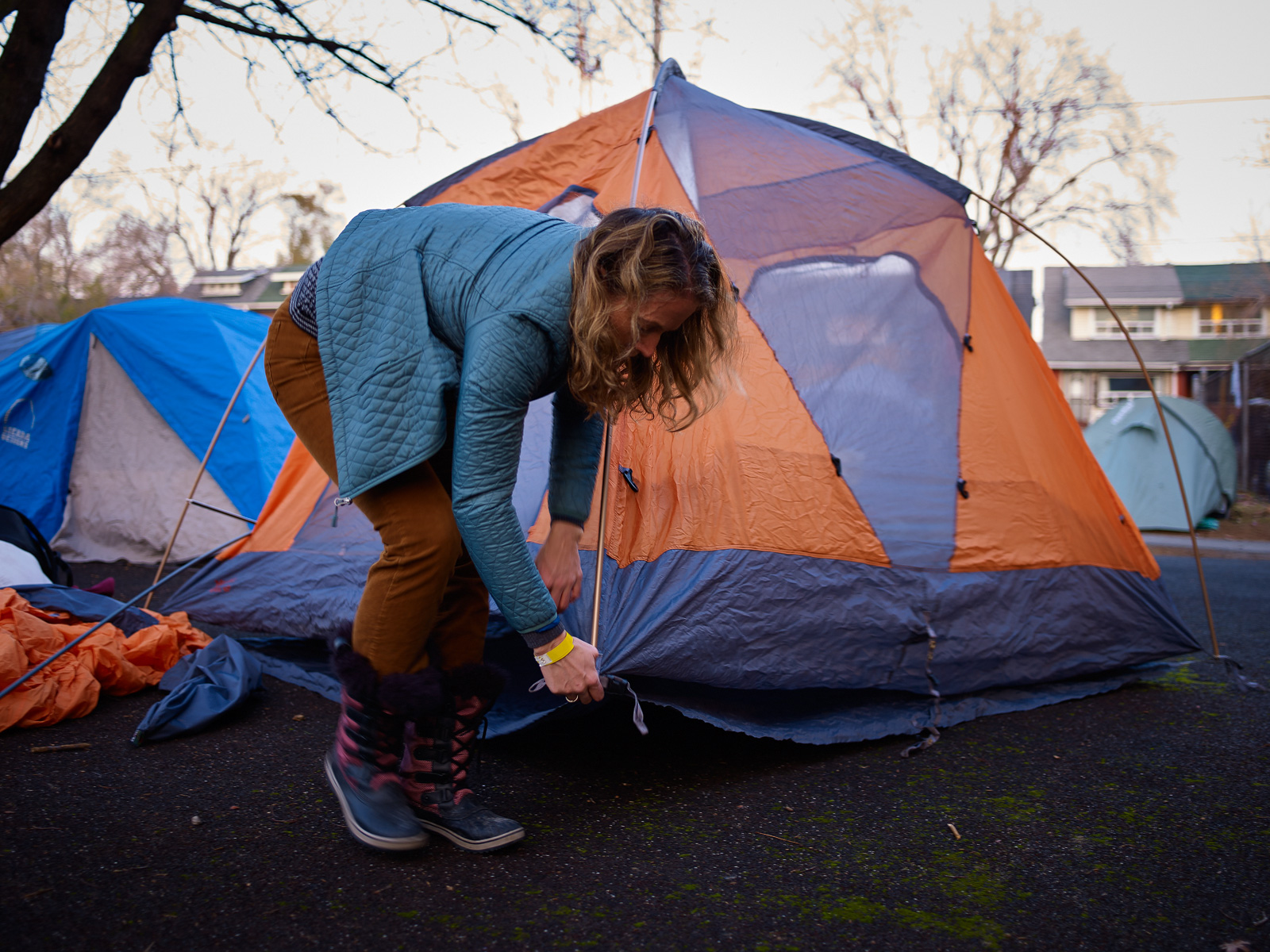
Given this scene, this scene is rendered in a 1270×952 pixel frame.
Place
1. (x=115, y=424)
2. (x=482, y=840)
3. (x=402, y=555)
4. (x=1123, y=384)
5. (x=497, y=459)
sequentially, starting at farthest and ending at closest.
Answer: (x=1123, y=384) → (x=115, y=424) → (x=482, y=840) → (x=402, y=555) → (x=497, y=459)

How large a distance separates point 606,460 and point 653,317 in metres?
0.70

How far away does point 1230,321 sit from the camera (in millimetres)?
20297

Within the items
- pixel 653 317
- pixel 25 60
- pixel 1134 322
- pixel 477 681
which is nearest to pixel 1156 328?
pixel 1134 322

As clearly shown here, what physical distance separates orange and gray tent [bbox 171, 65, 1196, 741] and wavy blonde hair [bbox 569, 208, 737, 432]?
27.3 inches

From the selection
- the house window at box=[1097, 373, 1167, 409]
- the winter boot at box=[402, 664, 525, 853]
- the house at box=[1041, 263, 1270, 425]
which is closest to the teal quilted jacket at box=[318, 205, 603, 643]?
the winter boot at box=[402, 664, 525, 853]

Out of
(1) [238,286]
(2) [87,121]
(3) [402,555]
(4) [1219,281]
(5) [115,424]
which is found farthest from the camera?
(1) [238,286]

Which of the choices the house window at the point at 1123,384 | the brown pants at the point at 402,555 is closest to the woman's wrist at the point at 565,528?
the brown pants at the point at 402,555

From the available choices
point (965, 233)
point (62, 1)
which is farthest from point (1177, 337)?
point (62, 1)

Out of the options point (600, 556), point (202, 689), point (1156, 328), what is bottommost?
point (202, 689)

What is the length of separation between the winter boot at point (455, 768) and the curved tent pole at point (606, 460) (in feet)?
1.34

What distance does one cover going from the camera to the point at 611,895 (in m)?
1.42

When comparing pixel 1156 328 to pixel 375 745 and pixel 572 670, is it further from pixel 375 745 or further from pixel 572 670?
pixel 375 745

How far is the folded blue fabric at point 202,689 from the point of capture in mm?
2166

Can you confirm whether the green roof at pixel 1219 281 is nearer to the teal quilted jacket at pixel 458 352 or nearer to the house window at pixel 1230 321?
the house window at pixel 1230 321
